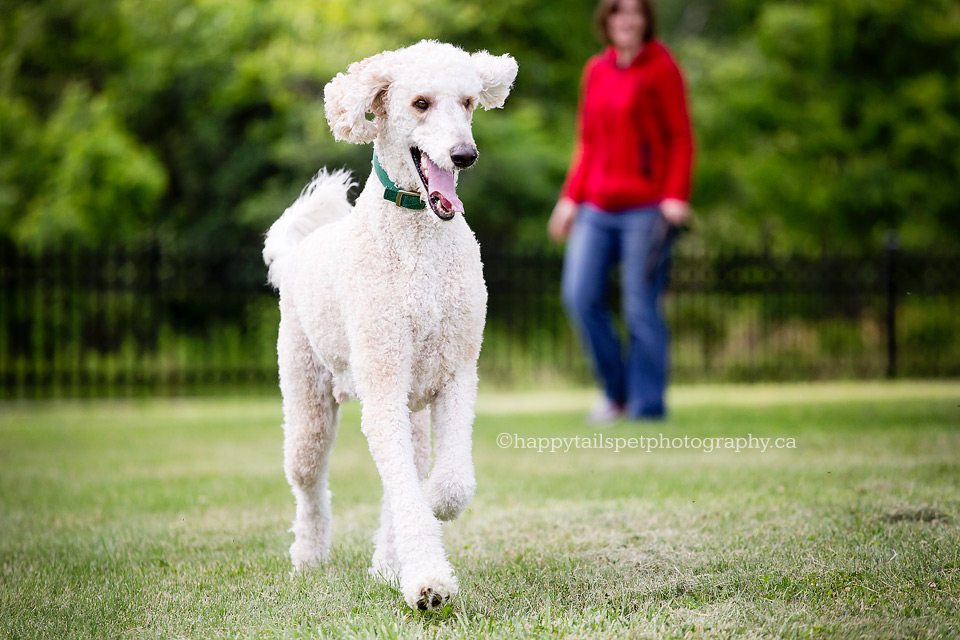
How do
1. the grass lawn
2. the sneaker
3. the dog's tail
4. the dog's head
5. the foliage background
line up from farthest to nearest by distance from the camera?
the foliage background
the sneaker
the dog's tail
the dog's head
the grass lawn

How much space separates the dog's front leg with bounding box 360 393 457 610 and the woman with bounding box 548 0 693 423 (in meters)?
4.31

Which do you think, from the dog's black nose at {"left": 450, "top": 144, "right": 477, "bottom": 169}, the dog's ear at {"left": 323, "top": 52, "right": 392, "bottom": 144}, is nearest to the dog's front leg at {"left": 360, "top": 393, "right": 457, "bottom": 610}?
the dog's black nose at {"left": 450, "top": 144, "right": 477, "bottom": 169}

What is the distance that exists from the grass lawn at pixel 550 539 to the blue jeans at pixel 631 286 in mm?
398

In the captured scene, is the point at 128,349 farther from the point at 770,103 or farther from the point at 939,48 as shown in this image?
the point at 939,48

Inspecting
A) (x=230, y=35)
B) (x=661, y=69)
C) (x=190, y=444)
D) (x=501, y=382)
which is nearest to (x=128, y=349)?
(x=230, y=35)

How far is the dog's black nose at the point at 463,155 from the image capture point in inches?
99.7

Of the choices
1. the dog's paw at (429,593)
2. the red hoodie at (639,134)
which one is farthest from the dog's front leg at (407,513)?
the red hoodie at (639,134)

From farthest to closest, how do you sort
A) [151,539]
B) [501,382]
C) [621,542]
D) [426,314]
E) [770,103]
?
[770,103] → [501,382] → [151,539] → [621,542] → [426,314]

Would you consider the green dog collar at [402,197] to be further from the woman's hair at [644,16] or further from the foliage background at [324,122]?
the foliage background at [324,122]

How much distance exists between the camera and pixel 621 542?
11.0ft

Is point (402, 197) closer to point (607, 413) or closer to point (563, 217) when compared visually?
point (563, 217)

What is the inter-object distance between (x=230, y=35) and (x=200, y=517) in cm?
1147

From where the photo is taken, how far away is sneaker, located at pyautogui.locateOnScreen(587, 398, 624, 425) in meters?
7.12

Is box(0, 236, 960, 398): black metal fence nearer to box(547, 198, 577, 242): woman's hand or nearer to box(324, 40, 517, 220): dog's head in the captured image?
box(547, 198, 577, 242): woman's hand
